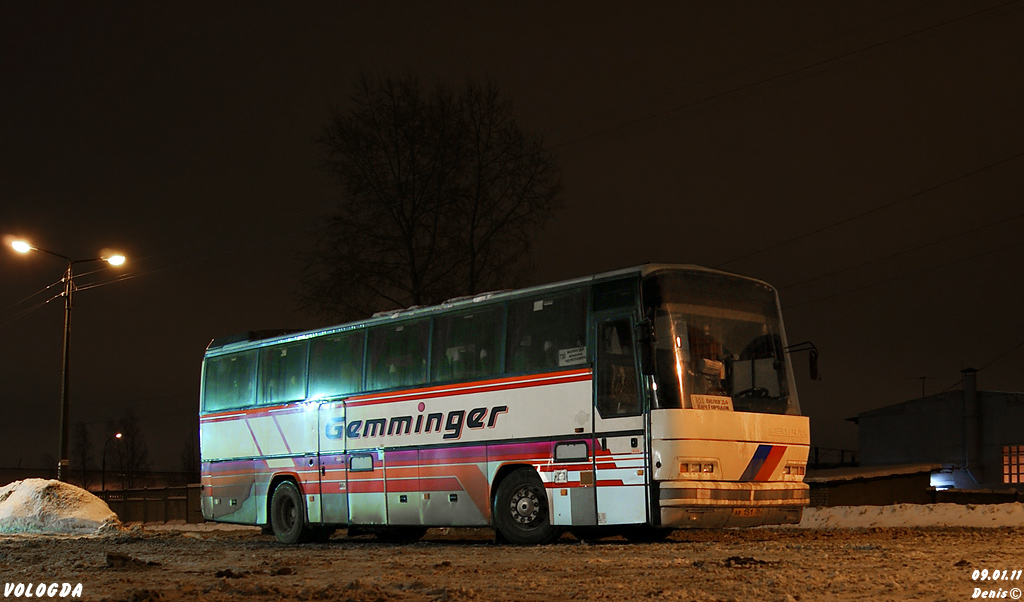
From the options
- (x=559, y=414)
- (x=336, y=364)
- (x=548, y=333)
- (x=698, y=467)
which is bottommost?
(x=698, y=467)

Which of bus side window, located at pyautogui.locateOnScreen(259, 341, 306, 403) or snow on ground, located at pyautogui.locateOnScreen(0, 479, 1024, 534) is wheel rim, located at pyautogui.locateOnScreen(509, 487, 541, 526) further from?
snow on ground, located at pyautogui.locateOnScreen(0, 479, 1024, 534)

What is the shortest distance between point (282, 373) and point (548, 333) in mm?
6892

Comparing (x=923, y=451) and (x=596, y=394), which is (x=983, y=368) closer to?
(x=923, y=451)

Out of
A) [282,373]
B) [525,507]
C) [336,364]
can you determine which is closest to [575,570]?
[525,507]

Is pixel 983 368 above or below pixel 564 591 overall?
above

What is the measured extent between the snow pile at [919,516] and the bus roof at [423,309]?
19.4 feet

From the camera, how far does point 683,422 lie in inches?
569

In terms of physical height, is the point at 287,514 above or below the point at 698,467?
below

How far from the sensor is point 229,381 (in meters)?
22.6

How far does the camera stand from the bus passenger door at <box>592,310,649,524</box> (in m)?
14.7

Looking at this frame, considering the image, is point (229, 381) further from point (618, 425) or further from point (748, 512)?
point (748, 512)

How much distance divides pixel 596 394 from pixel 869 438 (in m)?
53.7

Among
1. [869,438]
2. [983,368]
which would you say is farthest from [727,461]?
[869,438]

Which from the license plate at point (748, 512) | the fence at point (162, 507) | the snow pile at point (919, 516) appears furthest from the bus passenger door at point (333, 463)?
the fence at point (162, 507)
